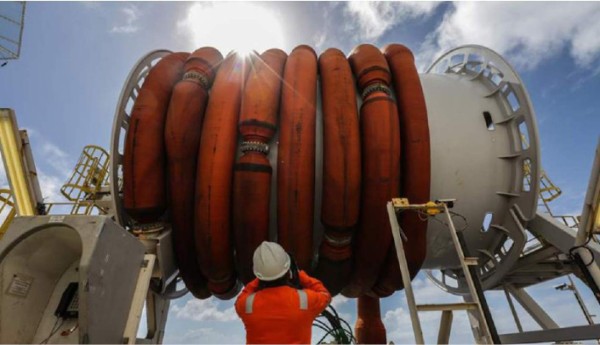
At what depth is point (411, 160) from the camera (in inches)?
181

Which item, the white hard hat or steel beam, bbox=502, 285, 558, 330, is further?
steel beam, bbox=502, 285, 558, 330

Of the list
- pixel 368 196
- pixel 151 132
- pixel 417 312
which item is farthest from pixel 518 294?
pixel 151 132

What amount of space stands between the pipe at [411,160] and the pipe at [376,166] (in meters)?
0.19

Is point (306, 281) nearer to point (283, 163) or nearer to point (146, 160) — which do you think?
point (283, 163)

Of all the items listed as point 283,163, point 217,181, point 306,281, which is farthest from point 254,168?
point 306,281

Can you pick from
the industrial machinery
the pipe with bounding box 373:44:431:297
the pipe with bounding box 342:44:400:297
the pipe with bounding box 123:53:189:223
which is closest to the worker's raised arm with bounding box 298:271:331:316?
the industrial machinery

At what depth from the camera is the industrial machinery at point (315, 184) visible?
4230 mm

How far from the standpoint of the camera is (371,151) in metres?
4.46

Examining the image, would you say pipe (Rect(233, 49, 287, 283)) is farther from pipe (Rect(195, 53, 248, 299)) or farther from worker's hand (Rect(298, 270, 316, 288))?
worker's hand (Rect(298, 270, 316, 288))

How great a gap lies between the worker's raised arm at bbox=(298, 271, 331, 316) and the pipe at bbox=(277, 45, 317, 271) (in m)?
1.30

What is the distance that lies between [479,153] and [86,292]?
5303 millimetres

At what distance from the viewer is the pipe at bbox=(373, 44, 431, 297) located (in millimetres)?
4586

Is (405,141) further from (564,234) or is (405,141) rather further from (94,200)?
(94,200)

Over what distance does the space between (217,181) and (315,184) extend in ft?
4.50
